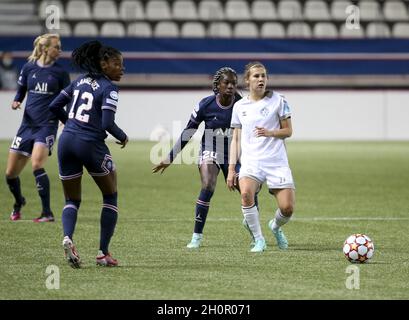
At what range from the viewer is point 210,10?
33.6 meters

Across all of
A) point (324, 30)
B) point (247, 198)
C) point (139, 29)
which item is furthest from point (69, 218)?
point (324, 30)

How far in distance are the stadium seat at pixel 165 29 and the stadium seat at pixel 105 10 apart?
1342mm

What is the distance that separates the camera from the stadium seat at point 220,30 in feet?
107

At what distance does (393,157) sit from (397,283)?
680 inches

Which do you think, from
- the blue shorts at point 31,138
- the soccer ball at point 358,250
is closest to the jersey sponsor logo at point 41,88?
the blue shorts at point 31,138

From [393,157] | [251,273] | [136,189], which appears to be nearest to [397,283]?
[251,273]

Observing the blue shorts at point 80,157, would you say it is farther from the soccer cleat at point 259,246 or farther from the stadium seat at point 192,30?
the stadium seat at point 192,30

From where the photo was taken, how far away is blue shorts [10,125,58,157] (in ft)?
44.3

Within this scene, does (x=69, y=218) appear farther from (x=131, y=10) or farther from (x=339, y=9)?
(x=339, y=9)

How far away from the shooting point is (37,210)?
14727 millimetres

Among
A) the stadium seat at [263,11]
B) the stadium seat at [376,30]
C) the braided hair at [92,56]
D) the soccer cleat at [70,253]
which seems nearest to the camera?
the soccer cleat at [70,253]

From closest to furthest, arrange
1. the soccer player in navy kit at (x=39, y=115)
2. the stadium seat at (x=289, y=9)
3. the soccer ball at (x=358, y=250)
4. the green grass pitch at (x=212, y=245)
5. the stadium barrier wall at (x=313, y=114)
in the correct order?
the green grass pitch at (x=212, y=245) < the soccer ball at (x=358, y=250) < the soccer player in navy kit at (x=39, y=115) < the stadium barrier wall at (x=313, y=114) < the stadium seat at (x=289, y=9)
